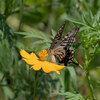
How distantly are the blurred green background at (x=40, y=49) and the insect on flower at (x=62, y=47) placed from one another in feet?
0.16

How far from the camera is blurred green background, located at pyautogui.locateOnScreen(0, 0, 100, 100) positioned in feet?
5.23

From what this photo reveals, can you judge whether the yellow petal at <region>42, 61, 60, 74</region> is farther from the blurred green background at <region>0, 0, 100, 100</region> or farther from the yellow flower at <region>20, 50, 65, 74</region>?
the blurred green background at <region>0, 0, 100, 100</region>

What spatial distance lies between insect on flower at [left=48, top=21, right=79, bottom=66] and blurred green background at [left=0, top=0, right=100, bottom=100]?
0.05 meters

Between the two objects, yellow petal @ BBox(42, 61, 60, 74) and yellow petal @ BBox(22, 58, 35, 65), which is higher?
yellow petal @ BBox(22, 58, 35, 65)

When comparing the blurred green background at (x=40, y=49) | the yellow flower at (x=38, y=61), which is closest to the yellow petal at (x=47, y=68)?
the yellow flower at (x=38, y=61)

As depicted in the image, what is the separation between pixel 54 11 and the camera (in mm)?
3158

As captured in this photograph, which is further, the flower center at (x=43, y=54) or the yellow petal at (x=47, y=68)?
the flower center at (x=43, y=54)

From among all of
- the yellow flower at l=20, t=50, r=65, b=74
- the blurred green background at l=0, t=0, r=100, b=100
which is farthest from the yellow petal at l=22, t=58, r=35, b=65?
the blurred green background at l=0, t=0, r=100, b=100

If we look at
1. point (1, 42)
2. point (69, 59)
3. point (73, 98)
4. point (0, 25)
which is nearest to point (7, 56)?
point (1, 42)

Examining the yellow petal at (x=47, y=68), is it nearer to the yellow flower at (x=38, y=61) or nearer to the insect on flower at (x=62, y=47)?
the yellow flower at (x=38, y=61)

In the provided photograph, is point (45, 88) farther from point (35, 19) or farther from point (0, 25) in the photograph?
point (35, 19)

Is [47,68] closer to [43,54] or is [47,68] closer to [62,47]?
[43,54]

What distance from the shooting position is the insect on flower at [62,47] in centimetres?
156

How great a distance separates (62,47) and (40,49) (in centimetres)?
16
